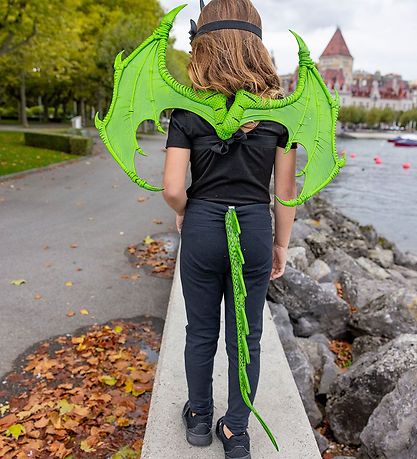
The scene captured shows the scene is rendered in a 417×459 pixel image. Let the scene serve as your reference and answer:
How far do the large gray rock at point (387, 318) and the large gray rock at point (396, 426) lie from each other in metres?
1.81

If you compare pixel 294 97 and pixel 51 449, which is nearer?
pixel 294 97

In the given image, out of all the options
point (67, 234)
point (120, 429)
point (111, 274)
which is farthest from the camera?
point (67, 234)

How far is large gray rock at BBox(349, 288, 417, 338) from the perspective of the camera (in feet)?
15.4

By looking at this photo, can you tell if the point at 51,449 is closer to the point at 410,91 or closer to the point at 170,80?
the point at 170,80

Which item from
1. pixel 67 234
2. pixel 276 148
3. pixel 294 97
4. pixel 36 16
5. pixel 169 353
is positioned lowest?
pixel 67 234

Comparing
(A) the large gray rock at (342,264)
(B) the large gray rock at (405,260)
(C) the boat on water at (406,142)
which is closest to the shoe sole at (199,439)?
(A) the large gray rock at (342,264)

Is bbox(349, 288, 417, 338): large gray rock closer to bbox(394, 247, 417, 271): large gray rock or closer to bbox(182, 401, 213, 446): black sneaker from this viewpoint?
bbox(182, 401, 213, 446): black sneaker

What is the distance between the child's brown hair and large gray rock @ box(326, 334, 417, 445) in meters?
2.19

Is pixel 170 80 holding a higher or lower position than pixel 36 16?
lower

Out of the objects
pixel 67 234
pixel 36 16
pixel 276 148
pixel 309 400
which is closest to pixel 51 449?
pixel 309 400

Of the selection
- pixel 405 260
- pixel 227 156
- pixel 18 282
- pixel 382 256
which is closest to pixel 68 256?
pixel 18 282

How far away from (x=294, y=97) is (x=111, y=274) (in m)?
4.32

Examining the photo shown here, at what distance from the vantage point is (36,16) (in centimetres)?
1405

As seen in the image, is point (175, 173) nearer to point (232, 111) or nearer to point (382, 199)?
point (232, 111)
